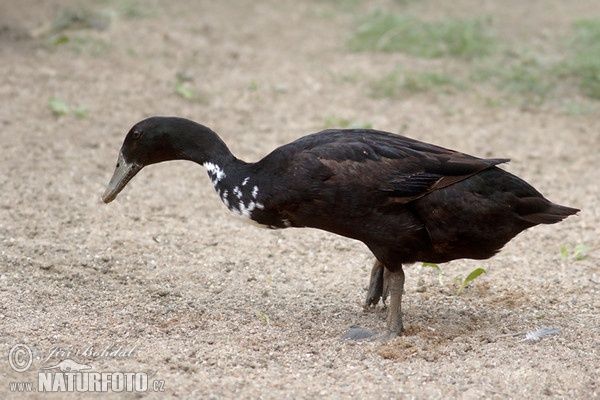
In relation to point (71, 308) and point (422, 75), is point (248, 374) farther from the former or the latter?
point (422, 75)

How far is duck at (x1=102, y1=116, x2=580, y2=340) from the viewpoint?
5047 mm

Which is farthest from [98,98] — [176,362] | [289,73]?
[176,362]

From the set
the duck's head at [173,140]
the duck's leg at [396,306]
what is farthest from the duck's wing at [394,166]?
the duck's head at [173,140]

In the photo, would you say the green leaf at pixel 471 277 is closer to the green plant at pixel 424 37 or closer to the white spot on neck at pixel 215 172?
the white spot on neck at pixel 215 172

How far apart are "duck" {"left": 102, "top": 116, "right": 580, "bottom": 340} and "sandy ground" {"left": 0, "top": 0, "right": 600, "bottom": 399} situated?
53 centimetres

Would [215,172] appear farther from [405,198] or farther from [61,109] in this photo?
[61,109]

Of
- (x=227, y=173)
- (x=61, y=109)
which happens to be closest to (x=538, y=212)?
(x=227, y=173)

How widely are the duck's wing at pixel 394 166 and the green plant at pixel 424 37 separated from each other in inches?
238

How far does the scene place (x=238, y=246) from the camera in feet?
21.9

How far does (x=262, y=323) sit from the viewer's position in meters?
5.39

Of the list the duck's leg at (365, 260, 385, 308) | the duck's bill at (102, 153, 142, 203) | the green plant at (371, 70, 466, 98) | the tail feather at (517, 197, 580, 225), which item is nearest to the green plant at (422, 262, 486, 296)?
the duck's leg at (365, 260, 385, 308)

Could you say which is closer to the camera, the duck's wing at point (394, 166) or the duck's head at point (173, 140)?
the duck's wing at point (394, 166)

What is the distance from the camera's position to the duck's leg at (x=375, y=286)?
18.6ft

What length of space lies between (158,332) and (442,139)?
15.1 ft
